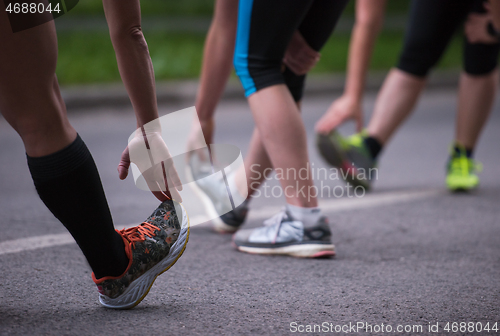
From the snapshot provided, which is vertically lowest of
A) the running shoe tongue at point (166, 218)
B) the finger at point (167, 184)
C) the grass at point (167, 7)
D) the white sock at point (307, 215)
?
the grass at point (167, 7)

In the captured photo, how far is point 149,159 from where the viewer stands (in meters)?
1.38

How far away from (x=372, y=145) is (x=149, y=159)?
6.33ft

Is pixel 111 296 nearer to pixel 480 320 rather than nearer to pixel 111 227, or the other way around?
pixel 111 227

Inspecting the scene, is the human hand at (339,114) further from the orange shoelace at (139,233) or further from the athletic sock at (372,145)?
the orange shoelace at (139,233)

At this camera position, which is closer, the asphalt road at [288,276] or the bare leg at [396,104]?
the asphalt road at [288,276]

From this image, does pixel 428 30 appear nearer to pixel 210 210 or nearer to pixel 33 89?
pixel 210 210

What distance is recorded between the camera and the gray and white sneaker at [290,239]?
1.89 meters

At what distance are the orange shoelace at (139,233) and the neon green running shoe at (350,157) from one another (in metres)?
1.63

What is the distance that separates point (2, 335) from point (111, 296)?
26 centimetres

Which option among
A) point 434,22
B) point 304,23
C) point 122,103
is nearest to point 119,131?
point 122,103

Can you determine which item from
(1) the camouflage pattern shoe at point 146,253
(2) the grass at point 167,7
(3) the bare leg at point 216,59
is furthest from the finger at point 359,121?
(2) the grass at point 167,7

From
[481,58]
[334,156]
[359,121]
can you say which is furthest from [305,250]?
[481,58]

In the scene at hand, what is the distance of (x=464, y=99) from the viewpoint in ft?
10.2

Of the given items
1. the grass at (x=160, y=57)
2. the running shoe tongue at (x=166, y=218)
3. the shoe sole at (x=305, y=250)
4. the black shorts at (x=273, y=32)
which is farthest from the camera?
the grass at (x=160, y=57)
